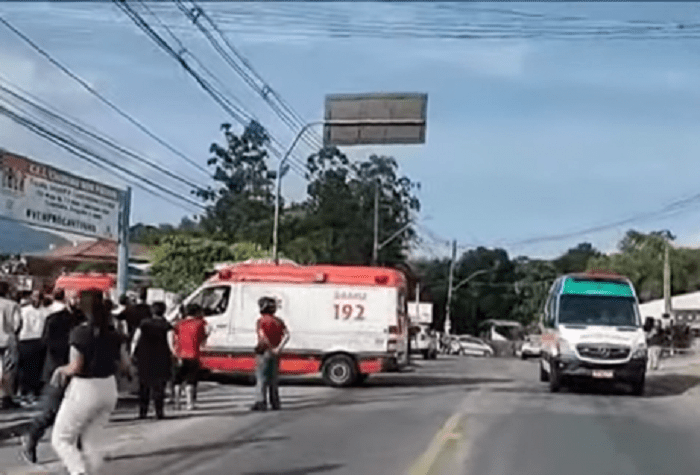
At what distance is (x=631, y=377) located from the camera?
27.0 metres

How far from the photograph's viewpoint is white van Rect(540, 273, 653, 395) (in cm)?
2667

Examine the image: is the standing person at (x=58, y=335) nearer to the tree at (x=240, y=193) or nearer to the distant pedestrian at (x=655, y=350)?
the distant pedestrian at (x=655, y=350)

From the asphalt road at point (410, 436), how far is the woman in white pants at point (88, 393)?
1.69m

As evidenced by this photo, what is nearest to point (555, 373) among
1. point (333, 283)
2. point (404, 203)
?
point (333, 283)

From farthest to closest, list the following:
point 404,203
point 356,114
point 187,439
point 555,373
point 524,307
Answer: point 524,307 → point 404,203 → point 356,114 → point 555,373 → point 187,439

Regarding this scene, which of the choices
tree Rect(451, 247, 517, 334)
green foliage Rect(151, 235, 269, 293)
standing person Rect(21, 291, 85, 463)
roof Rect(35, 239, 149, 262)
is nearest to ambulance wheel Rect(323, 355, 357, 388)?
standing person Rect(21, 291, 85, 463)

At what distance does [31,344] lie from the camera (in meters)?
18.0

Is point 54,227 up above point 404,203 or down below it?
below

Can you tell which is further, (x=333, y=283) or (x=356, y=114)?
(x=356, y=114)

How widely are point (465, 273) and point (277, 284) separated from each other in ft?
282

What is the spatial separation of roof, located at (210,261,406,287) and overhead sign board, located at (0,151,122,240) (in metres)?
2.71

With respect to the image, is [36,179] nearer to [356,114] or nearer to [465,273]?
[356,114]

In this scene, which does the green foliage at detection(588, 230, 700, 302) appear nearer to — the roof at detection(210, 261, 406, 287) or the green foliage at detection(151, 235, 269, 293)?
the green foliage at detection(151, 235, 269, 293)

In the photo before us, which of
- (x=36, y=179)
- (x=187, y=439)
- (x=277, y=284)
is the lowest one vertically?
(x=187, y=439)
